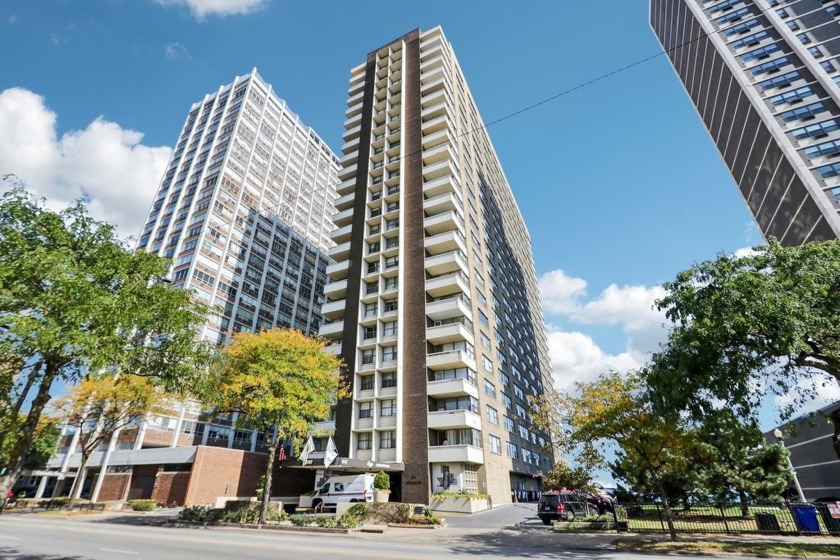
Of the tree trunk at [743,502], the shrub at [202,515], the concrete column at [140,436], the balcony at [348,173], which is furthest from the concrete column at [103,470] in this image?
the tree trunk at [743,502]

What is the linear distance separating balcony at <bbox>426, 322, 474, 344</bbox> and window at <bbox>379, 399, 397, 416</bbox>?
7135mm

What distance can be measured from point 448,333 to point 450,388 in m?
5.43

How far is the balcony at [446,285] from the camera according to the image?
Result: 142ft

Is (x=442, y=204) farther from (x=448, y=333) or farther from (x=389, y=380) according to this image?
(x=389, y=380)

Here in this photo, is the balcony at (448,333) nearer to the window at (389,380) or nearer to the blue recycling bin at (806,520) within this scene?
the window at (389,380)

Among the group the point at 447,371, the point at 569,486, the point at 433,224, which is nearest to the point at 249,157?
the point at 433,224

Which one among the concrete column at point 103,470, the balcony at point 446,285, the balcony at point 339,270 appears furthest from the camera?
the balcony at point 339,270

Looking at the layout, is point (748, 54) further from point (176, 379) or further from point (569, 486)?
point (176, 379)

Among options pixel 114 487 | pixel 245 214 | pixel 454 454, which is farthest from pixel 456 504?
pixel 245 214

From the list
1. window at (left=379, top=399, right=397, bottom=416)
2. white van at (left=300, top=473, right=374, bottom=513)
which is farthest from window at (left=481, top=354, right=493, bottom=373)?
white van at (left=300, top=473, right=374, bottom=513)

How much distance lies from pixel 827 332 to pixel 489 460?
30.2 meters

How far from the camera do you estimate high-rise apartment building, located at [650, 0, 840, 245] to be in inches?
1965

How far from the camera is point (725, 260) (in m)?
17.1

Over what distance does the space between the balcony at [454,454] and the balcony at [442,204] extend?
86.9ft
